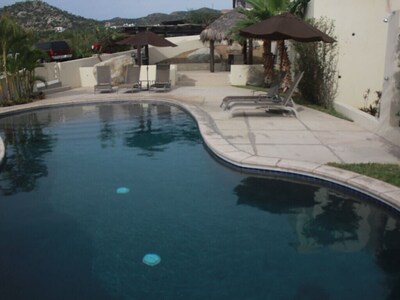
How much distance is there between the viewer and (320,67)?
12977 millimetres

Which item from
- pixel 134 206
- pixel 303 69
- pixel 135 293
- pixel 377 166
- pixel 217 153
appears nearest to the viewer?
pixel 135 293

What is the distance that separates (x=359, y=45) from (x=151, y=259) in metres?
9.89

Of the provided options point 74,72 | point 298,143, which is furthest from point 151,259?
point 74,72

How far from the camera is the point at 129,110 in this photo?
46.8ft

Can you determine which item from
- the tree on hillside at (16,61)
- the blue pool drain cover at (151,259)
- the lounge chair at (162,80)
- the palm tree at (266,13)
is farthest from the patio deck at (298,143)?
the palm tree at (266,13)

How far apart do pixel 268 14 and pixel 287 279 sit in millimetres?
13748

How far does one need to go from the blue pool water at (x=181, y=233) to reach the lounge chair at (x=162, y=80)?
9128mm

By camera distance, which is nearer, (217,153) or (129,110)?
(217,153)

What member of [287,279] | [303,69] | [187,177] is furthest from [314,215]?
[303,69]

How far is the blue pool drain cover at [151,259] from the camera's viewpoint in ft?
15.3

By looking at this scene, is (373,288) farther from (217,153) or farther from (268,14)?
(268,14)

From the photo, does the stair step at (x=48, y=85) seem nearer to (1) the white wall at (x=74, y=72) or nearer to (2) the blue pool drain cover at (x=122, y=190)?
(1) the white wall at (x=74, y=72)

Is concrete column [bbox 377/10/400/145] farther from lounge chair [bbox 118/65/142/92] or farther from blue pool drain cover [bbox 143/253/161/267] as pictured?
lounge chair [bbox 118/65/142/92]

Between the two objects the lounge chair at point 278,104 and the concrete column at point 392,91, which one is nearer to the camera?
the concrete column at point 392,91
